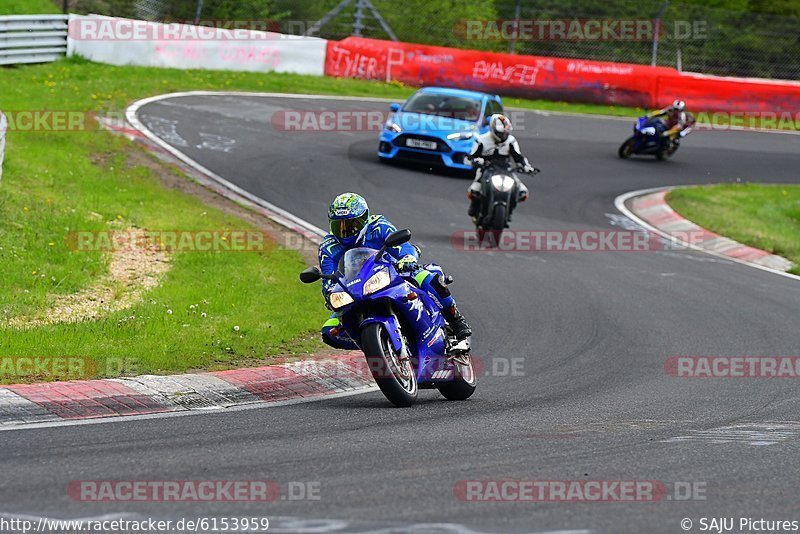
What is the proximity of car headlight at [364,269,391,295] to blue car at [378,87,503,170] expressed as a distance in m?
13.2

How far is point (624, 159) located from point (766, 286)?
10906 mm

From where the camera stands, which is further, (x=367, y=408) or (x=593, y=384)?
(x=593, y=384)

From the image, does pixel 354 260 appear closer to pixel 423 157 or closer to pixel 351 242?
pixel 351 242

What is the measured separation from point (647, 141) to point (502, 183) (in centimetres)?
1010

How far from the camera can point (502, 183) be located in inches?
651

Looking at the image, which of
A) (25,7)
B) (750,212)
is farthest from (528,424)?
(25,7)

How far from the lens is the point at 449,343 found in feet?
30.0

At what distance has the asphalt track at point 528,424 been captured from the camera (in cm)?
573

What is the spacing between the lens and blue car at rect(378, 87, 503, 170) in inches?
Answer: 850

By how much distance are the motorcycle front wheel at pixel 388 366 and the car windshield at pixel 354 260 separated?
1.47 ft

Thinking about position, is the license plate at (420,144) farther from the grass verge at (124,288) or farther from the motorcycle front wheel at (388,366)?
the motorcycle front wheel at (388,366)

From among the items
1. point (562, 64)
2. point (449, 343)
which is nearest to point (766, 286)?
point (449, 343)

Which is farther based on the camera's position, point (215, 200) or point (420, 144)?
point (420, 144)

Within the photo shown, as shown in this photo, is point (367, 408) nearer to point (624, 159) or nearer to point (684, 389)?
point (684, 389)
